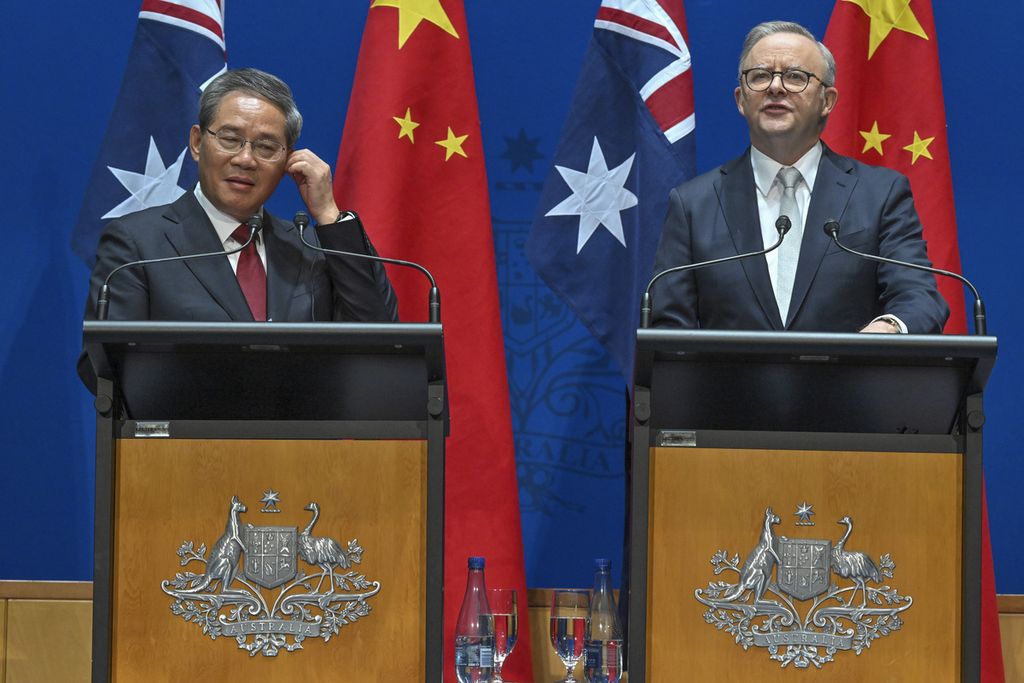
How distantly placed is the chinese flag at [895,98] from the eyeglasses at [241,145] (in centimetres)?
147

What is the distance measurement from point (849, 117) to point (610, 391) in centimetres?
95

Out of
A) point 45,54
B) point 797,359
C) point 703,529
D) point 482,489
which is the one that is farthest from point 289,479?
point 45,54

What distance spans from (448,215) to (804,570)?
167cm

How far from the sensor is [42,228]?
337 centimetres

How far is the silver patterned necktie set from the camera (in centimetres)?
234

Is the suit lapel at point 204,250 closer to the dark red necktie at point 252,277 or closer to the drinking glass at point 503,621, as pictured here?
the dark red necktie at point 252,277

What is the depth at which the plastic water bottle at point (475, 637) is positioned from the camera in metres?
1.97

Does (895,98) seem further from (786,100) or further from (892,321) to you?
(892,321)

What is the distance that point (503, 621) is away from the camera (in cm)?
219

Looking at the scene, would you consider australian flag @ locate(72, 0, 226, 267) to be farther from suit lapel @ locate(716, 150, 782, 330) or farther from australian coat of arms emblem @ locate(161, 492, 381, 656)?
australian coat of arms emblem @ locate(161, 492, 381, 656)

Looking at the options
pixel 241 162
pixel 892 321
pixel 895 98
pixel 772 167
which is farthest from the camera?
pixel 895 98

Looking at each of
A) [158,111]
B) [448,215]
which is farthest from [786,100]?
[158,111]

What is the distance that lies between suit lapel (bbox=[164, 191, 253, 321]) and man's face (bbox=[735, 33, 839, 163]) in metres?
1.06

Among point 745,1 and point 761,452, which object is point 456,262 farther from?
point 761,452
